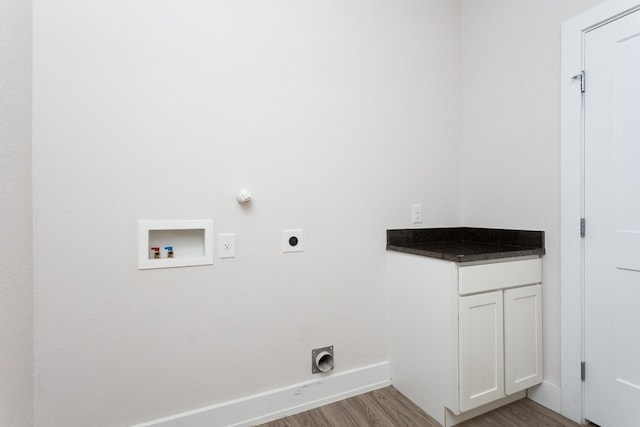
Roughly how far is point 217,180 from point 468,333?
1419mm

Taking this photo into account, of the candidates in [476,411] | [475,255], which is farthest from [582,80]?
[476,411]

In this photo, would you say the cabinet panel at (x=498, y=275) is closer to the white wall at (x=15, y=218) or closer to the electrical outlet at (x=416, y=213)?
the electrical outlet at (x=416, y=213)

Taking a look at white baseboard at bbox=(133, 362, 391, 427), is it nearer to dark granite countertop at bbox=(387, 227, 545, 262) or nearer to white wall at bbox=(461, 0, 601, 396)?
dark granite countertop at bbox=(387, 227, 545, 262)

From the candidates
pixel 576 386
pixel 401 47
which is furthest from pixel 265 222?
pixel 576 386

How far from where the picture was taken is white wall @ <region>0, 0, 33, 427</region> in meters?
1.01

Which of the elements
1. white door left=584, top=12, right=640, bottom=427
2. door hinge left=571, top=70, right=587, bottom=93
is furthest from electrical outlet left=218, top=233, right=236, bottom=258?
door hinge left=571, top=70, right=587, bottom=93

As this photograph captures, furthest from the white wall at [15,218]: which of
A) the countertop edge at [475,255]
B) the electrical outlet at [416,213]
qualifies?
the electrical outlet at [416,213]

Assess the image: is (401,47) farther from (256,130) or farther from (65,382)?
(65,382)

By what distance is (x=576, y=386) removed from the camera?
157cm

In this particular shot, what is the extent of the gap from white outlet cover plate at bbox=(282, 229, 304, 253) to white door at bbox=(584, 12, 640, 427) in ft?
4.72

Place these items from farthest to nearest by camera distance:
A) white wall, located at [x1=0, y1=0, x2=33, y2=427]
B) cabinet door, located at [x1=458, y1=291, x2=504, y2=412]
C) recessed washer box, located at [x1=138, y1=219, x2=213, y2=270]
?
1. cabinet door, located at [x1=458, y1=291, x2=504, y2=412]
2. recessed washer box, located at [x1=138, y1=219, x2=213, y2=270]
3. white wall, located at [x1=0, y1=0, x2=33, y2=427]

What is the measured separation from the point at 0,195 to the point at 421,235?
2.01 meters

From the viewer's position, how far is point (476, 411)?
1.63 meters

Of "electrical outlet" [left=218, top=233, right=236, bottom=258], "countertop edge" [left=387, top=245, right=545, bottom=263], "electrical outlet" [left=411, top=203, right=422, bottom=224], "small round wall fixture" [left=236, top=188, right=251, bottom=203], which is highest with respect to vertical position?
"small round wall fixture" [left=236, top=188, right=251, bottom=203]
